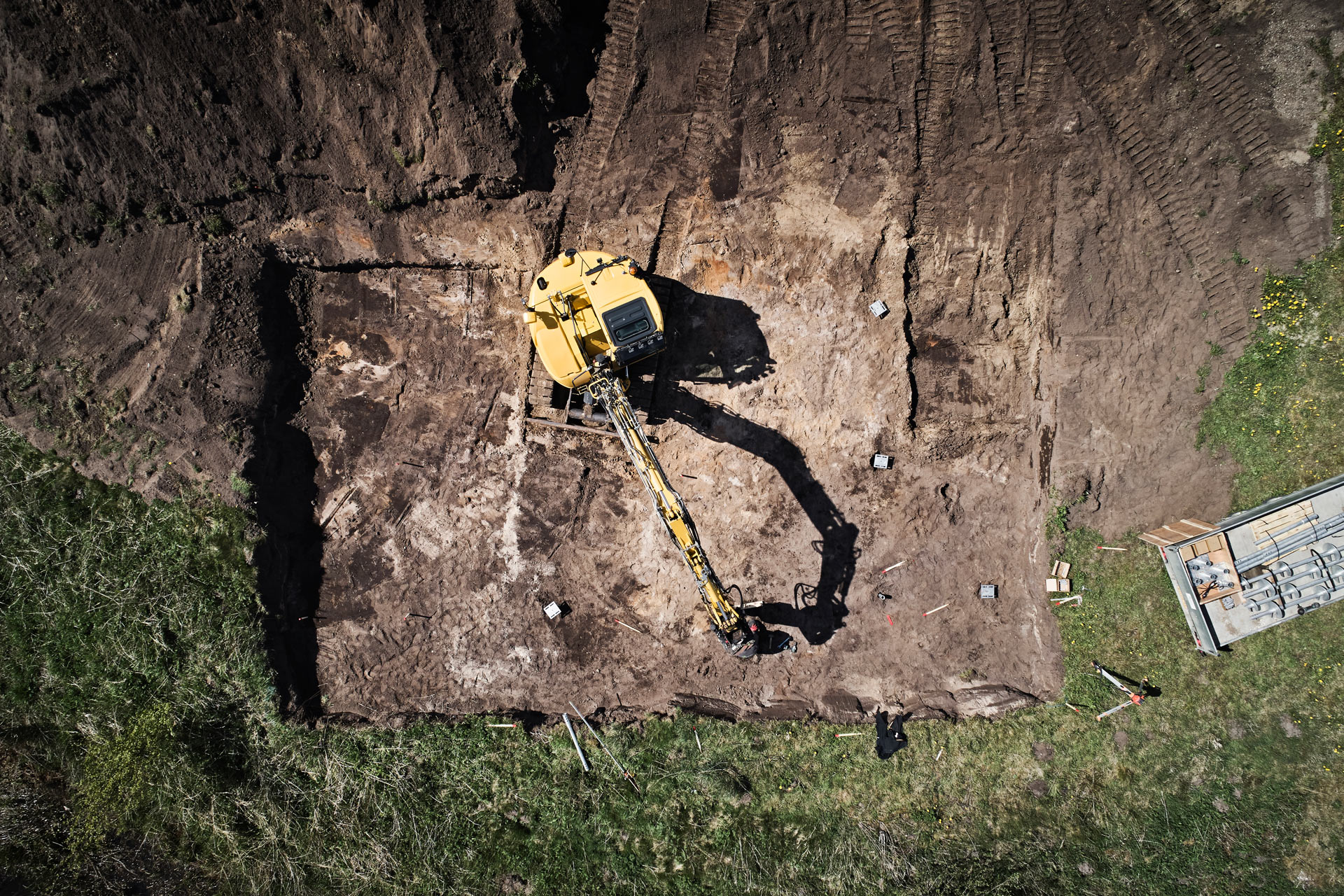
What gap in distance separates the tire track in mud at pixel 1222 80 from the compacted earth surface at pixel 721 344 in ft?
0.24

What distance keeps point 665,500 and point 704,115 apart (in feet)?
20.2

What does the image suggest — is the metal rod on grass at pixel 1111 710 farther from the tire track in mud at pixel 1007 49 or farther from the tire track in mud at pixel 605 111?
the tire track in mud at pixel 605 111

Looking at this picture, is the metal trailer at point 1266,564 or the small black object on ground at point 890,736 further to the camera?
the small black object on ground at point 890,736

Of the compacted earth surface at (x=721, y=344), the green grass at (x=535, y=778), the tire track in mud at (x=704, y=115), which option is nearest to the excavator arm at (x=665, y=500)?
the compacted earth surface at (x=721, y=344)

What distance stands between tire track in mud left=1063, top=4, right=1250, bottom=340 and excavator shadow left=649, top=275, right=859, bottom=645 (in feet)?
20.3

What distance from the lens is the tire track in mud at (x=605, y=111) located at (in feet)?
34.6

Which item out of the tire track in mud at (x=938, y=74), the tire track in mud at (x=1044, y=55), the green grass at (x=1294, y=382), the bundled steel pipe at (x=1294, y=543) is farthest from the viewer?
the tire track in mud at (x=938, y=74)

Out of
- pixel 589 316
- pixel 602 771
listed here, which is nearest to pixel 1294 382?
pixel 589 316

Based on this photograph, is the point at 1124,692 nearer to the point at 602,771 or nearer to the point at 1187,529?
the point at 1187,529

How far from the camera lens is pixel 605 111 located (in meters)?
10.8

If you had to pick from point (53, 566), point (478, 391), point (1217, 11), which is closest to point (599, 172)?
point (478, 391)

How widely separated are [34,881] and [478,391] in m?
9.74

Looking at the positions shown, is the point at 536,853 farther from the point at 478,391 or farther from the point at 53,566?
the point at 53,566

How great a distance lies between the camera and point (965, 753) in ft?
34.9
